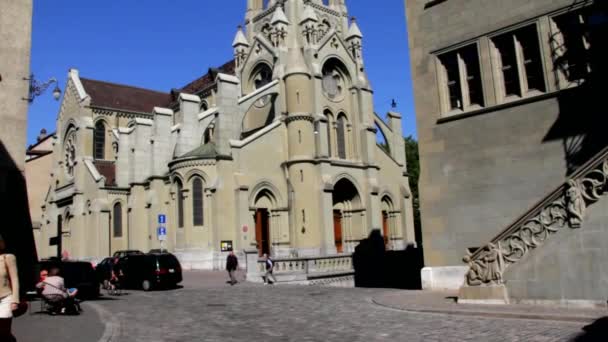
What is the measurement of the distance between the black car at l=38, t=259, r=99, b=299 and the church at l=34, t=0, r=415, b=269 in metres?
14.2

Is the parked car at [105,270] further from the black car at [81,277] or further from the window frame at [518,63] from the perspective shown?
the window frame at [518,63]

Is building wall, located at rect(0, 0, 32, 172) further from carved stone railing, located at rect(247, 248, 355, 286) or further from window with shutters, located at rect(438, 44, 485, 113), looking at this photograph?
window with shutters, located at rect(438, 44, 485, 113)

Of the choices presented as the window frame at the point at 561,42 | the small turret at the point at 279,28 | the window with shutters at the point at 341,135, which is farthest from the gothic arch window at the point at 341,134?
the window frame at the point at 561,42

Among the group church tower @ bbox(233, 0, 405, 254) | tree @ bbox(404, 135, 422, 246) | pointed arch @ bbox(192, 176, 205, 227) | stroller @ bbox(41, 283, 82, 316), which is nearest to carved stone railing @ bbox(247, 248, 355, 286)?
pointed arch @ bbox(192, 176, 205, 227)

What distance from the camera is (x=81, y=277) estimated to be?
18141 millimetres

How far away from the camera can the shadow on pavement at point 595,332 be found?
805 cm

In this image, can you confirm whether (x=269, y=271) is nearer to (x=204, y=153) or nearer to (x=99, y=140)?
(x=204, y=153)

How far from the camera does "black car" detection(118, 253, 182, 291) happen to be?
2150 cm

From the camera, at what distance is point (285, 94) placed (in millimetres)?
38906

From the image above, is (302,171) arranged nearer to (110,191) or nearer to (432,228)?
(110,191)

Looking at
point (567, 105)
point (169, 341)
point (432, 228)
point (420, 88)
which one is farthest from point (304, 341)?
point (420, 88)

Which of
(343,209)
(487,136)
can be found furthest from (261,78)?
(487,136)

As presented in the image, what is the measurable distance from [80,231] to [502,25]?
40097 mm

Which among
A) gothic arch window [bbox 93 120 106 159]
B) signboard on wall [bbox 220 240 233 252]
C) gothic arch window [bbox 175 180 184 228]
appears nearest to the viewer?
signboard on wall [bbox 220 240 233 252]
